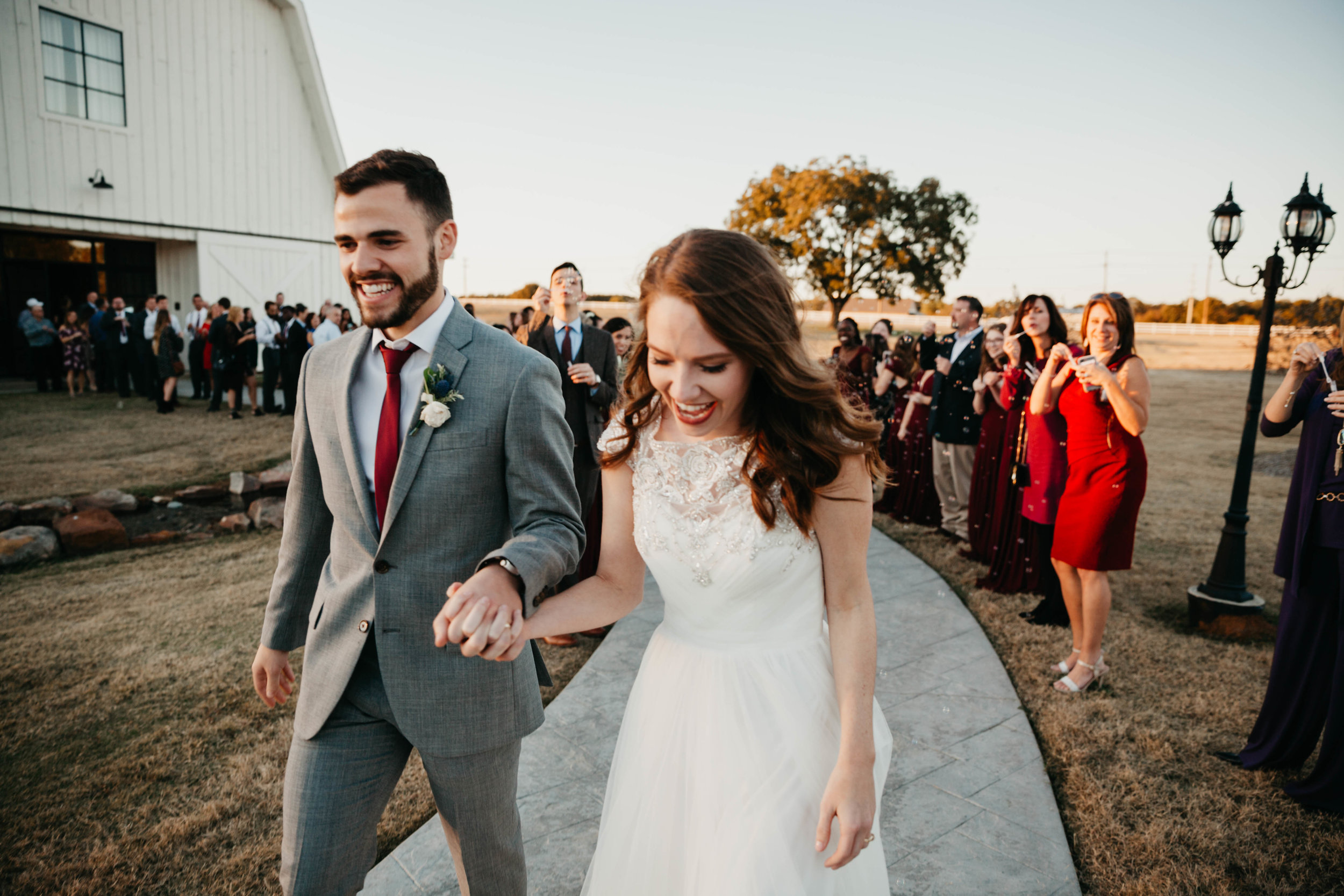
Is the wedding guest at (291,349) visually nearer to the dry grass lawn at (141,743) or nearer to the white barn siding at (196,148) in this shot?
the white barn siding at (196,148)

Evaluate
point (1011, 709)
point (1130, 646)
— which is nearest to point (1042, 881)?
point (1011, 709)

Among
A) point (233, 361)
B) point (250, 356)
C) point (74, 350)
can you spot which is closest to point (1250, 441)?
point (233, 361)

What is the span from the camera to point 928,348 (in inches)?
332

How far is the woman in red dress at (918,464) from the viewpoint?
8289mm

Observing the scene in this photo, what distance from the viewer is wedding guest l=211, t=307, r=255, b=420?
43.5 feet

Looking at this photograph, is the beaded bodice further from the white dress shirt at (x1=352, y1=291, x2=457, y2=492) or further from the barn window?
the barn window

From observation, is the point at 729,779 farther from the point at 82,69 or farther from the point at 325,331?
the point at 82,69

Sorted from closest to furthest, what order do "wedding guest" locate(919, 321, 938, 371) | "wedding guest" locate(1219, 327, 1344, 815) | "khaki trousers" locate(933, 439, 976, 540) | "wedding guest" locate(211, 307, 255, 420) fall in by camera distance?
1. "wedding guest" locate(1219, 327, 1344, 815)
2. "khaki trousers" locate(933, 439, 976, 540)
3. "wedding guest" locate(919, 321, 938, 371)
4. "wedding guest" locate(211, 307, 255, 420)

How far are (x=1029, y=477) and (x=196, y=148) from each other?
62.2 ft

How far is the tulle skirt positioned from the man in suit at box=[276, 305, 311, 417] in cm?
1341

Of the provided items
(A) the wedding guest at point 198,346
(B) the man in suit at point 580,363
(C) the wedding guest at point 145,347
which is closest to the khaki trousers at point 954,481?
(B) the man in suit at point 580,363

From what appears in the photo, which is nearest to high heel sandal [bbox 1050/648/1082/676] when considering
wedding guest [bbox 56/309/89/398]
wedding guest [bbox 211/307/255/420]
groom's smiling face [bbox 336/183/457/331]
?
groom's smiling face [bbox 336/183/457/331]

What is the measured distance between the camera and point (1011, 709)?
13.3ft

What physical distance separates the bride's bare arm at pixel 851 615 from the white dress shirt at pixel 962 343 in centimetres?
623
